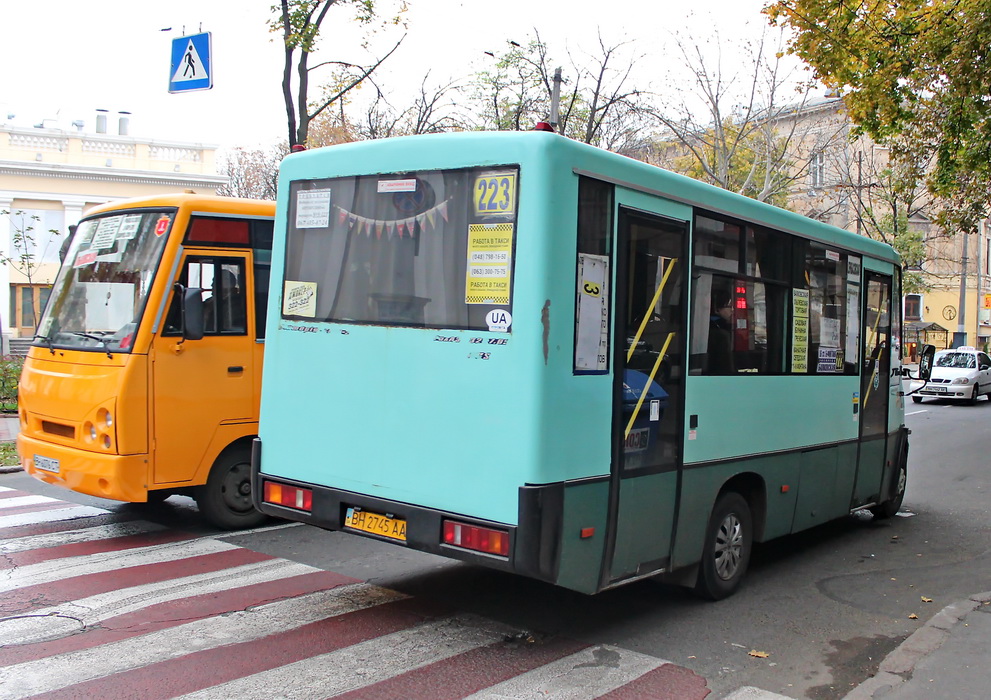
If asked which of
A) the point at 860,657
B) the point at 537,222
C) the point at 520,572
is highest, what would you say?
the point at 537,222

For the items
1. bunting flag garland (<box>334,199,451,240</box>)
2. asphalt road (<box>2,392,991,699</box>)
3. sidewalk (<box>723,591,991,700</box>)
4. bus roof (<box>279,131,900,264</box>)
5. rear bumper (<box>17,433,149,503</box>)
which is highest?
bus roof (<box>279,131,900,264</box>)

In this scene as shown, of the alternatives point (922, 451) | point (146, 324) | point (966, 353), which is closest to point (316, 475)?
point (146, 324)

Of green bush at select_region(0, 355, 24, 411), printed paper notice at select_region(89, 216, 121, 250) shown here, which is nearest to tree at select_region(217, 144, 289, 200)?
green bush at select_region(0, 355, 24, 411)

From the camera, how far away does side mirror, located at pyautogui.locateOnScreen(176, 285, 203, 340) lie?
738 cm

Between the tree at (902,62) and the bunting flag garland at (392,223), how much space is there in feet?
34.8

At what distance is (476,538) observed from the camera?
16.5 feet

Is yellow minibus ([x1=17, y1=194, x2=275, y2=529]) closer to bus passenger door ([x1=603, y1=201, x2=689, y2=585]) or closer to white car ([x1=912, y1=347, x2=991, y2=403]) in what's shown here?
bus passenger door ([x1=603, y1=201, x2=689, y2=585])

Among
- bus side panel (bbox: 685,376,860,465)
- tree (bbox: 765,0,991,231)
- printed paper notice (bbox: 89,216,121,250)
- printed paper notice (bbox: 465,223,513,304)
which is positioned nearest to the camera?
printed paper notice (bbox: 465,223,513,304)

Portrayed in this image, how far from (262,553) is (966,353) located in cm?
2890

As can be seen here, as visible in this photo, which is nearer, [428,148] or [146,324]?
[428,148]

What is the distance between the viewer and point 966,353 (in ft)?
100

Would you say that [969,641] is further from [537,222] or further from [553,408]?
[537,222]

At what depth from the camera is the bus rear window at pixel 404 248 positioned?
199 inches

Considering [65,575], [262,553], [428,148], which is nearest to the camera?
[428,148]
